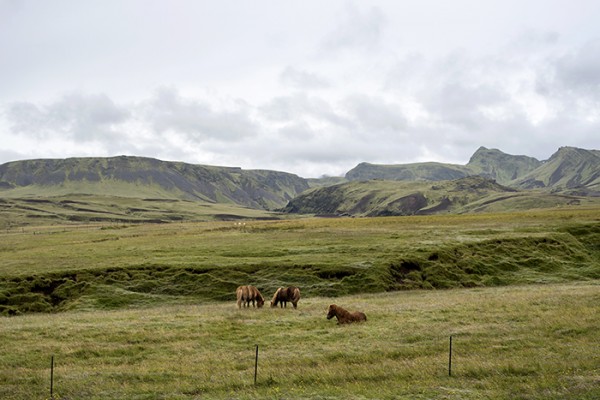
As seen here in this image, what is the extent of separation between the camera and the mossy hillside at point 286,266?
47.5 meters

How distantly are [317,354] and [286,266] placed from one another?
105ft

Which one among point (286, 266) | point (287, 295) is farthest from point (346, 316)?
point (286, 266)

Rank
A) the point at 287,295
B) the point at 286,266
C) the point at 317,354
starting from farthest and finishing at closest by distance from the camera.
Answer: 1. the point at 286,266
2. the point at 287,295
3. the point at 317,354

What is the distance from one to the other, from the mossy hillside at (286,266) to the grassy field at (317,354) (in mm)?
13542

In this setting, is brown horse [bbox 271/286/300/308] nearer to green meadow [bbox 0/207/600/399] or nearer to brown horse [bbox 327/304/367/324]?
green meadow [bbox 0/207/600/399]

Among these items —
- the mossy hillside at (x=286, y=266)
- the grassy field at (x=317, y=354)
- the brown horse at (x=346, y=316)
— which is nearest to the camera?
the grassy field at (x=317, y=354)

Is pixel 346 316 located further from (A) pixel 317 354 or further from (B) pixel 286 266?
(B) pixel 286 266

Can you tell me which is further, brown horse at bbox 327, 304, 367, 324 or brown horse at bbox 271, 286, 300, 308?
→ brown horse at bbox 271, 286, 300, 308

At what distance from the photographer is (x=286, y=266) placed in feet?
178

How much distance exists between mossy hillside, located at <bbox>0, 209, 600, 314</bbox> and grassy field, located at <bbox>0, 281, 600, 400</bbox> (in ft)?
44.4

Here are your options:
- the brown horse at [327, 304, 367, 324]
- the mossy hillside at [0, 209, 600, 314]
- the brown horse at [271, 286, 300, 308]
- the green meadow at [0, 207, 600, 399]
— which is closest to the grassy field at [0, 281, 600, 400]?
the green meadow at [0, 207, 600, 399]

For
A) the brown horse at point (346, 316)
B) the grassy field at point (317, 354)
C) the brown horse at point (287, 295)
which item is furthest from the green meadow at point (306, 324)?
the brown horse at point (287, 295)

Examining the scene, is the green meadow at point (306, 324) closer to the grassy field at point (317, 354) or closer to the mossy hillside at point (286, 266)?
the grassy field at point (317, 354)

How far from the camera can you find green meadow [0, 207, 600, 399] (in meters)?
18.2
